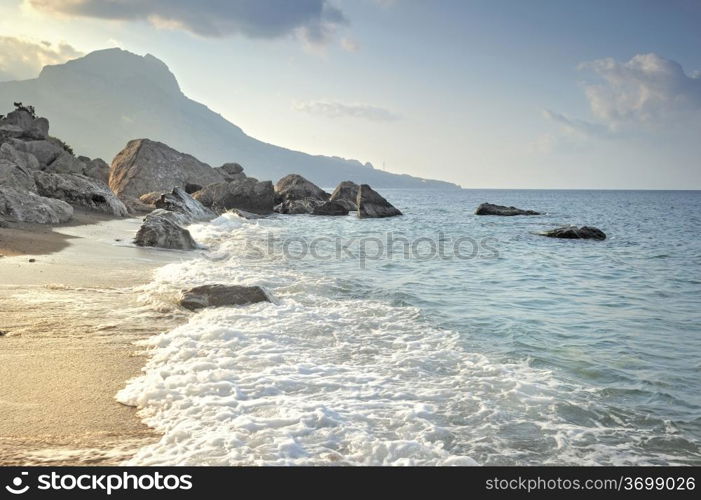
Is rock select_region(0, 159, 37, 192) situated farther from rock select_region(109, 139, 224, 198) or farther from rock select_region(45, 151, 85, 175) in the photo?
rock select_region(109, 139, 224, 198)

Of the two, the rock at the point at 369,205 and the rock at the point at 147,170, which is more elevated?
the rock at the point at 147,170

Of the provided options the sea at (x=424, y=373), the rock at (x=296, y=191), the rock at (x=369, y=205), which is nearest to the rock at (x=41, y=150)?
the rock at (x=296, y=191)

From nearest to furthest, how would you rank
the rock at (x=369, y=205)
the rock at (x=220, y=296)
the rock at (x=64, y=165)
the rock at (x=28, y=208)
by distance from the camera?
the rock at (x=220, y=296)
the rock at (x=28, y=208)
the rock at (x=64, y=165)
the rock at (x=369, y=205)

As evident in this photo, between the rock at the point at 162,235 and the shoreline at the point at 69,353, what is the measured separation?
12.4ft

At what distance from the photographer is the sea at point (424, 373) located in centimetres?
436

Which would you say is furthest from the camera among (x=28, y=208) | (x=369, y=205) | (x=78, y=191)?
(x=369, y=205)

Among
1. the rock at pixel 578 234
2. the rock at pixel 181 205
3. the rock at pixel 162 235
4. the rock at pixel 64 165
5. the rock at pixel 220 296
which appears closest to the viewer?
the rock at pixel 220 296

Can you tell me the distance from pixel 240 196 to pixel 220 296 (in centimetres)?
3484

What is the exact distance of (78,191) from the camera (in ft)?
82.8

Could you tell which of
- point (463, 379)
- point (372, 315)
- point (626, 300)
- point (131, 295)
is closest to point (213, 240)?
point (131, 295)

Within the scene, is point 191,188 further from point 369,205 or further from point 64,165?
point 369,205

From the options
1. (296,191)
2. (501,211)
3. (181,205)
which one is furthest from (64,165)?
(501,211)

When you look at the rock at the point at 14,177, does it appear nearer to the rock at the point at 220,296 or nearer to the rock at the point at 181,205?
the rock at the point at 181,205

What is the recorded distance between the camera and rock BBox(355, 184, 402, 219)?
42.4m
